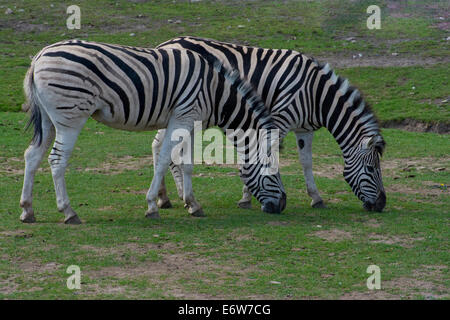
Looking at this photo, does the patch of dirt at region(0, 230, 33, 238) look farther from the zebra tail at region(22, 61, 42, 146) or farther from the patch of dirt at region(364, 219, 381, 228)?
the patch of dirt at region(364, 219, 381, 228)

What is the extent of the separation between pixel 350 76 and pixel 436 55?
3.36m

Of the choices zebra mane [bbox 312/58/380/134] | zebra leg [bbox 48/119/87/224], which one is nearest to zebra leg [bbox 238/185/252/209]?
zebra mane [bbox 312/58/380/134]

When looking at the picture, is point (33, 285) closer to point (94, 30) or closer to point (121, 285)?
point (121, 285)

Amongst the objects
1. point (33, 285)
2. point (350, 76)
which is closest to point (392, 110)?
point (350, 76)

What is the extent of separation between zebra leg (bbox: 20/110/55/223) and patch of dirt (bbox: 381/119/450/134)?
35.9 feet

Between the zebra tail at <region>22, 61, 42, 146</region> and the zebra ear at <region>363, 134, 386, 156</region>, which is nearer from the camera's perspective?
the zebra tail at <region>22, 61, 42, 146</region>

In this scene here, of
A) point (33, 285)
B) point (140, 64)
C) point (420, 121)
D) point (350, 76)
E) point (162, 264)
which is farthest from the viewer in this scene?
point (350, 76)

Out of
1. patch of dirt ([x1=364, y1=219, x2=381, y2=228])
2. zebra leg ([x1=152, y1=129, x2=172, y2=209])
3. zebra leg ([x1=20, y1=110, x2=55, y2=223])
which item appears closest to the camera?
zebra leg ([x1=20, y1=110, x2=55, y2=223])

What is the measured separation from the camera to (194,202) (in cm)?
1000

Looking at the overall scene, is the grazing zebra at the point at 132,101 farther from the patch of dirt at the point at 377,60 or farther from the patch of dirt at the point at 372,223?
the patch of dirt at the point at 377,60

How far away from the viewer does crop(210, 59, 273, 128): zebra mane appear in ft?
32.3

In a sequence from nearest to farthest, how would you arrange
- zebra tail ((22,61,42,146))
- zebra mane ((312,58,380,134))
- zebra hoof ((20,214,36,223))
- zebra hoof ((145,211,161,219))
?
zebra tail ((22,61,42,146)), zebra hoof ((20,214,36,223)), zebra hoof ((145,211,161,219)), zebra mane ((312,58,380,134))

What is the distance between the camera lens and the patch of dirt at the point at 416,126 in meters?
17.4

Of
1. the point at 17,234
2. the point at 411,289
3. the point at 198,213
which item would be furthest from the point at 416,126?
the point at 17,234
